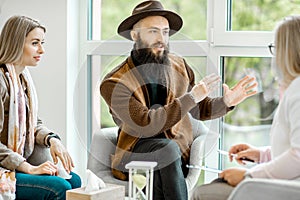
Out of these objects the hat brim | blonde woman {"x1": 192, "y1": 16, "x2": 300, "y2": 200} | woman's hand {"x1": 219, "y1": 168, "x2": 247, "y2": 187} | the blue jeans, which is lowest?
the blue jeans

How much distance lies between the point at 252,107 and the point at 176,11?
0.75m

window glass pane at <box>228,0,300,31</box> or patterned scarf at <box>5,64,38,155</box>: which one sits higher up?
window glass pane at <box>228,0,300,31</box>

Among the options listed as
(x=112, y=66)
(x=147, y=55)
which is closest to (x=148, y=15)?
(x=147, y=55)

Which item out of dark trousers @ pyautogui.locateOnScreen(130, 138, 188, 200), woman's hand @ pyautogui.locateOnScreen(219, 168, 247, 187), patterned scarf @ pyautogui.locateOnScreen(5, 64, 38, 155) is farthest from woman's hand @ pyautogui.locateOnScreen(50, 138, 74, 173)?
woman's hand @ pyautogui.locateOnScreen(219, 168, 247, 187)

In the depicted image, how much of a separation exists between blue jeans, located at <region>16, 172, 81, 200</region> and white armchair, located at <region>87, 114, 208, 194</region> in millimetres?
263

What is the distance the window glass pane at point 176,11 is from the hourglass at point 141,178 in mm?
874

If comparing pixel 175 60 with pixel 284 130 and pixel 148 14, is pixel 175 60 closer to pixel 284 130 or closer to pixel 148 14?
pixel 148 14

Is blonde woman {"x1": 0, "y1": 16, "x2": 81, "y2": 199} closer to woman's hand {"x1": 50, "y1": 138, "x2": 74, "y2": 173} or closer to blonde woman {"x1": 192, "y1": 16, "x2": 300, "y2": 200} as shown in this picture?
woman's hand {"x1": 50, "y1": 138, "x2": 74, "y2": 173}

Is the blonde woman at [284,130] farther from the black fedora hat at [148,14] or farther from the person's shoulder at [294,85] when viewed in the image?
the black fedora hat at [148,14]

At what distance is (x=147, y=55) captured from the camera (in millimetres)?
2930

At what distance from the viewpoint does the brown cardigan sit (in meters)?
2.86

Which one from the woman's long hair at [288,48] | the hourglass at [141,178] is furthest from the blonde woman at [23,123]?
the woman's long hair at [288,48]

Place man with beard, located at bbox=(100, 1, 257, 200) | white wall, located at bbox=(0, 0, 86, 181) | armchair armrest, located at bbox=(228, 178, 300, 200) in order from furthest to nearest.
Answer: white wall, located at bbox=(0, 0, 86, 181), man with beard, located at bbox=(100, 1, 257, 200), armchair armrest, located at bbox=(228, 178, 300, 200)

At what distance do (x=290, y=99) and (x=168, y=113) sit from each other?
99cm
